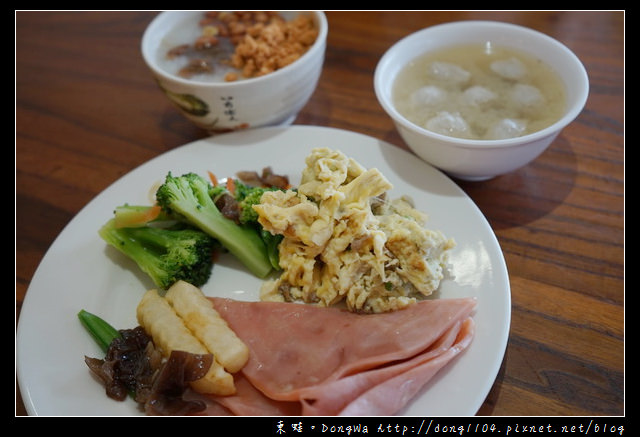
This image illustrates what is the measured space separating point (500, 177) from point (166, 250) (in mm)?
1724

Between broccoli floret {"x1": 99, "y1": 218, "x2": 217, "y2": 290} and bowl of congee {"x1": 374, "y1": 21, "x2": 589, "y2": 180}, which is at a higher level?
bowl of congee {"x1": 374, "y1": 21, "x2": 589, "y2": 180}

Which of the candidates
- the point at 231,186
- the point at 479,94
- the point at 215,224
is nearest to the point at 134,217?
the point at 215,224

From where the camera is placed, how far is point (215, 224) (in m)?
2.31

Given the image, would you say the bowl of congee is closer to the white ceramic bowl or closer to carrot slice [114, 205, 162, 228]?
the white ceramic bowl

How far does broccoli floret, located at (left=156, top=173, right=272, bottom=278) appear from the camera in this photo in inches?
89.4

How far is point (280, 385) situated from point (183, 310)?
49cm

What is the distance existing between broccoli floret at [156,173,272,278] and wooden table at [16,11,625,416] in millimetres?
901

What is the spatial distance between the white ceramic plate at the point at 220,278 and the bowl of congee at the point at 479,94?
178 millimetres

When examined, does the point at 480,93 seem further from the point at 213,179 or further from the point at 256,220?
the point at 213,179

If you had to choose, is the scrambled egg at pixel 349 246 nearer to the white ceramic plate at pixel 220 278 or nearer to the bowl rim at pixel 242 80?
the white ceramic plate at pixel 220 278

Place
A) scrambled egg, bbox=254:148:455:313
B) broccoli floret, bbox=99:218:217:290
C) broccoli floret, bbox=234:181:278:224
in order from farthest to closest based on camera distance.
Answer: broccoli floret, bbox=234:181:278:224 < broccoli floret, bbox=99:218:217:290 < scrambled egg, bbox=254:148:455:313

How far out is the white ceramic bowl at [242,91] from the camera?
2.61 metres

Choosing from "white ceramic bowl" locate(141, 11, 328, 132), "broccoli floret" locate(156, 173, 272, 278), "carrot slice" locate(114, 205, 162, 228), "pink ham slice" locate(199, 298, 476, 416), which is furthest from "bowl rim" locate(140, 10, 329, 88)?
"pink ham slice" locate(199, 298, 476, 416)

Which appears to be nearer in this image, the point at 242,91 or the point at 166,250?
the point at 166,250
